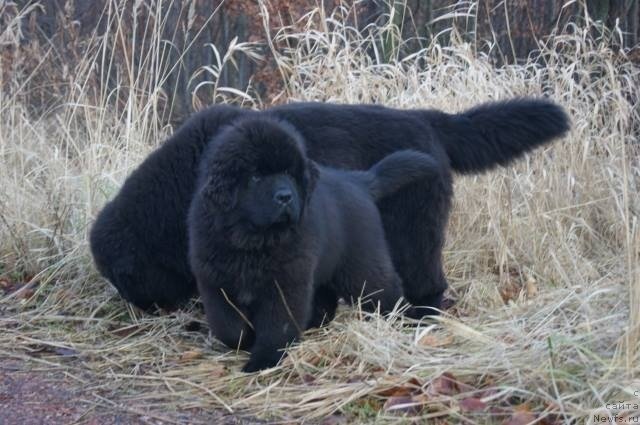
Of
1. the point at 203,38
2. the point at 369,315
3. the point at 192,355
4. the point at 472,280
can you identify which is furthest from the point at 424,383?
the point at 203,38

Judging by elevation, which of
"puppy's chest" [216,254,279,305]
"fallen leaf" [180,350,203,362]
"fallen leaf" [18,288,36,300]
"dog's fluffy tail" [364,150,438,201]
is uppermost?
"dog's fluffy tail" [364,150,438,201]

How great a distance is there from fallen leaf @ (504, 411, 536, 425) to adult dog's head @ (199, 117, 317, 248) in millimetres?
1299

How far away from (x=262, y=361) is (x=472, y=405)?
1108 mm

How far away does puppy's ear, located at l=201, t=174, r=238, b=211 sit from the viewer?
4.34m

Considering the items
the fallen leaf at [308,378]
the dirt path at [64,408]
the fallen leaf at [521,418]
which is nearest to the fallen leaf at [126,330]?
the dirt path at [64,408]

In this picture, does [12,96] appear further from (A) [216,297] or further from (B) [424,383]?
(B) [424,383]

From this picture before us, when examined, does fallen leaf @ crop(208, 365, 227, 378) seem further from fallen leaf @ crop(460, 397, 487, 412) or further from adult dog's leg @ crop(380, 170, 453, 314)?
adult dog's leg @ crop(380, 170, 453, 314)

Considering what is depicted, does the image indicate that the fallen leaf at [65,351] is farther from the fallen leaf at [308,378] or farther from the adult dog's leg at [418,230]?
the adult dog's leg at [418,230]

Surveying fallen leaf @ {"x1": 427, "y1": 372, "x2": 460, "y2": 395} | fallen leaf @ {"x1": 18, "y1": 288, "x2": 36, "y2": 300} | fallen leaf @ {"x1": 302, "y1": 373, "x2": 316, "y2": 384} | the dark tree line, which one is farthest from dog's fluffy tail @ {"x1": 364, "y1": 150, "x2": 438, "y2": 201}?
the dark tree line

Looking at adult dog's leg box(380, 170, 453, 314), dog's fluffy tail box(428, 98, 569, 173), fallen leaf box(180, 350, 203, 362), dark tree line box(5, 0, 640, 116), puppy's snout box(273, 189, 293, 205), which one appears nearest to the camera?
puppy's snout box(273, 189, 293, 205)

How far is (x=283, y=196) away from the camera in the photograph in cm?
421

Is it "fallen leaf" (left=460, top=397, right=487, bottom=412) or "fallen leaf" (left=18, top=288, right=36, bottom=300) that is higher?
"fallen leaf" (left=18, top=288, right=36, bottom=300)

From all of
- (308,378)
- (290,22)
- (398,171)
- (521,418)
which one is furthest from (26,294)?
(290,22)

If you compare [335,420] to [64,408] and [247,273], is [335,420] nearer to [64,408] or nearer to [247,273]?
[247,273]
